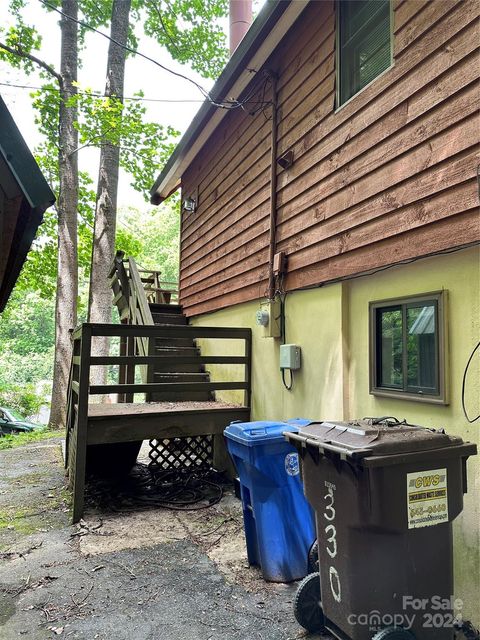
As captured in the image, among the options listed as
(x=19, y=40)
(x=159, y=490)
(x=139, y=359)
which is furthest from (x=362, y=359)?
(x=19, y=40)

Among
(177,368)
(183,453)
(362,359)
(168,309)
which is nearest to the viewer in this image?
(362,359)

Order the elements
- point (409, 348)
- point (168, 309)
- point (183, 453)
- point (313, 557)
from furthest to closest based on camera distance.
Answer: point (168, 309) < point (183, 453) < point (409, 348) < point (313, 557)

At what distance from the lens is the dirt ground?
2.46 metres

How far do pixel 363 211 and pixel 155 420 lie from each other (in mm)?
3027

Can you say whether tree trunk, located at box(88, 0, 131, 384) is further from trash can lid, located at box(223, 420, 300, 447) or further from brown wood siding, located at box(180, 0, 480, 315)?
trash can lid, located at box(223, 420, 300, 447)

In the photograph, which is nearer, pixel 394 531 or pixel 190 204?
pixel 394 531

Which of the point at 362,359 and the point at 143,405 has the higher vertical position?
the point at 362,359

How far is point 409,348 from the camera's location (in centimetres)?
294

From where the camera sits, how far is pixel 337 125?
3.81 meters

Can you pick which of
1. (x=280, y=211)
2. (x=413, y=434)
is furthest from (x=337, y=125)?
(x=413, y=434)

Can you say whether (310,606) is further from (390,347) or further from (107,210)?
(107,210)

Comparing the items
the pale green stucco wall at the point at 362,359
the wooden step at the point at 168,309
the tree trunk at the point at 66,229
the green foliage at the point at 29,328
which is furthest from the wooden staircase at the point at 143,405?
the green foliage at the point at 29,328

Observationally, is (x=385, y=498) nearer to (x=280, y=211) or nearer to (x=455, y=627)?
(x=455, y=627)

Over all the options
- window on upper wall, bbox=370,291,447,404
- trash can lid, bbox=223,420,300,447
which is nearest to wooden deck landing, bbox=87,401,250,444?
trash can lid, bbox=223,420,300,447
